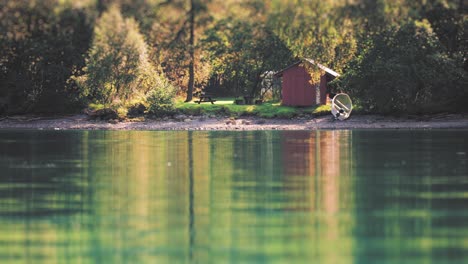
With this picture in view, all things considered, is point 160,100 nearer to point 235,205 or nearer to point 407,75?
point 407,75

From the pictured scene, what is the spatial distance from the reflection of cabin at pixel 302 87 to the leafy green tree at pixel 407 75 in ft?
17.7

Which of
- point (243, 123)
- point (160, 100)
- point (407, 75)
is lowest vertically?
point (243, 123)

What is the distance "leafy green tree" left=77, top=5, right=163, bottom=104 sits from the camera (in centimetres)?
9238

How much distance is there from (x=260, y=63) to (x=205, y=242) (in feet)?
260

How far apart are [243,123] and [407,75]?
15520 mm

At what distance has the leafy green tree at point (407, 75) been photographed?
86.8m

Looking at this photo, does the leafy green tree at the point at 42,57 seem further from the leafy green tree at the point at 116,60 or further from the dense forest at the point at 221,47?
the leafy green tree at the point at 116,60

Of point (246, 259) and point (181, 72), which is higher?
point (181, 72)

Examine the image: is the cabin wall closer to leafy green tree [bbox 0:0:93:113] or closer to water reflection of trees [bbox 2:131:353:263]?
leafy green tree [bbox 0:0:93:113]

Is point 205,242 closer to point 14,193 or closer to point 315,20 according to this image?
point 14,193

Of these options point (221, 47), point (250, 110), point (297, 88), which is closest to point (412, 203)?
point (250, 110)

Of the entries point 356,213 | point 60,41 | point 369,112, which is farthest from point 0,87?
point 356,213

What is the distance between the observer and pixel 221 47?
104812 mm

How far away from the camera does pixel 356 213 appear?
32875 mm
